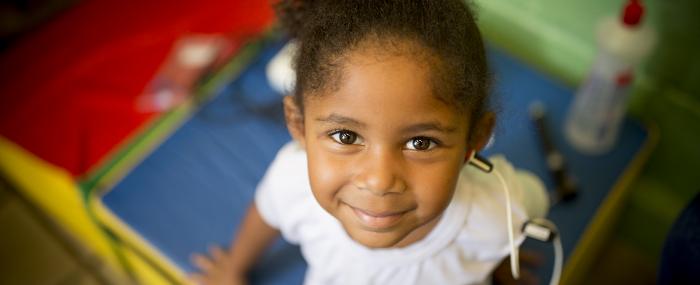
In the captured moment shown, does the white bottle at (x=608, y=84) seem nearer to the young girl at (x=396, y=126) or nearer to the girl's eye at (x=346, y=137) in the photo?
the young girl at (x=396, y=126)

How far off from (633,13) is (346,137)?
1.86 ft

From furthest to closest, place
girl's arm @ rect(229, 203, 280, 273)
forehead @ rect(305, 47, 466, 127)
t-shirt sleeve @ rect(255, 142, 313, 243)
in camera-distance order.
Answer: girl's arm @ rect(229, 203, 280, 273)
t-shirt sleeve @ rect(255, 142, 313, 243)
forehead @ rect(305, 47, 466, 127)

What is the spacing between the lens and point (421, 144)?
627 millimetres

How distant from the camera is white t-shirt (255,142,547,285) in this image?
77cm

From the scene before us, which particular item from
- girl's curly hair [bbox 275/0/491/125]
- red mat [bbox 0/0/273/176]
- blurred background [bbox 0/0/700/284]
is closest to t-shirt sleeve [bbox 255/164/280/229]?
girl's curly hair [bbox 275/0/491/125]

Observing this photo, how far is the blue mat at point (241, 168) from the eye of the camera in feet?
3.51

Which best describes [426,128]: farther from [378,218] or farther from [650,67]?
[650,67]

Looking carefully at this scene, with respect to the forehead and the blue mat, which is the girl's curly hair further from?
the blue mat

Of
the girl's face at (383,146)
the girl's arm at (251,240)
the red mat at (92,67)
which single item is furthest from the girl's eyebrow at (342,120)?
the red mat at (92,67)

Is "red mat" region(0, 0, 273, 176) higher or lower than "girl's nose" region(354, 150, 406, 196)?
lower

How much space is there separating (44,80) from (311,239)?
909 mm

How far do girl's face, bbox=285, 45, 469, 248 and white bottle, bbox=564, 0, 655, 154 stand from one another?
0.49 m

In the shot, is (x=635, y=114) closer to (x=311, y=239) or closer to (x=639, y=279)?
(x=639, y=279)

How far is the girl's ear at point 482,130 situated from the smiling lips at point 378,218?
12 centimetres
